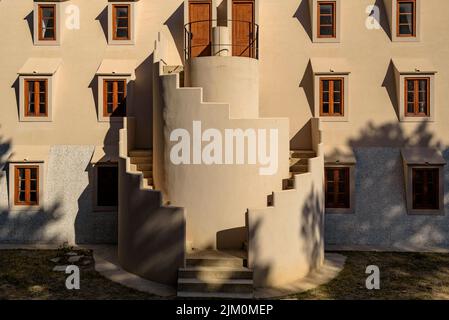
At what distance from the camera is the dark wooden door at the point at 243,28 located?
15.6 m

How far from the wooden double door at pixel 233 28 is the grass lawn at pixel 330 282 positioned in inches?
367

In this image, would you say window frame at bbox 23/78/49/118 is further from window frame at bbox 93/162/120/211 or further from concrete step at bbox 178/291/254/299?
concrete step at bbox 178/291/254/299

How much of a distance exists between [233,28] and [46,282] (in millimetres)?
11788

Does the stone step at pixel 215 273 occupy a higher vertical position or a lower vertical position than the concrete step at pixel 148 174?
lower

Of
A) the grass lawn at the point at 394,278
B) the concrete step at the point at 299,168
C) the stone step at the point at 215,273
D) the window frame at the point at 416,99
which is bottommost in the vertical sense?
the grass lawn at the point at 394,278

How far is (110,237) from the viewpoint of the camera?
15.2 metres

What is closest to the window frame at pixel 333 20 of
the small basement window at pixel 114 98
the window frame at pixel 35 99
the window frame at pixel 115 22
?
the window frame at pixel 115 22

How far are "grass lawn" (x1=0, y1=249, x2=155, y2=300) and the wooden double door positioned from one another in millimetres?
9633

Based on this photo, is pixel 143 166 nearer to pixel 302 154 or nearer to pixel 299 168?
pixel 299 168

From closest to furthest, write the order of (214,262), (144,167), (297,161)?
1. (214,262)
2. (144,167)
3. (297,161)

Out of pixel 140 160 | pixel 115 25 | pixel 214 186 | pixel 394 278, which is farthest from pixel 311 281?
pixel 115 25

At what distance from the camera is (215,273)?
10305mm

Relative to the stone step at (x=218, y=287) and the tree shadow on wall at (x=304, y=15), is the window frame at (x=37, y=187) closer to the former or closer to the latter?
the stone step at (x=218, y=287)
